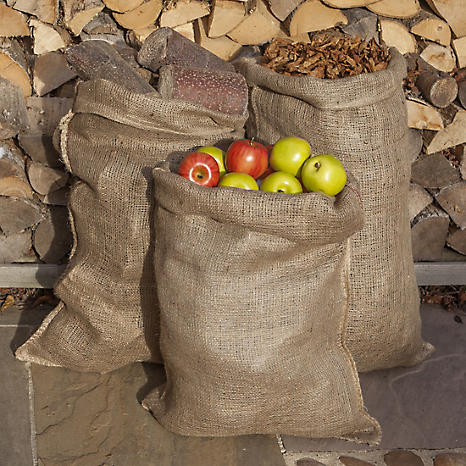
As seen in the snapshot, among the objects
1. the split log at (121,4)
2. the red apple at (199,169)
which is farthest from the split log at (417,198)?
the split log at (121,4)

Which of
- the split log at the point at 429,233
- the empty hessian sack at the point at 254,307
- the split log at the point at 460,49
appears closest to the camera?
the empty hessian sack at the point at 254,307

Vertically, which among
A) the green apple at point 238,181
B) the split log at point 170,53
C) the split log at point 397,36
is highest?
the split log at point 170,53

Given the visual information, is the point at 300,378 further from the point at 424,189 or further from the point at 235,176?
the point at 424,189

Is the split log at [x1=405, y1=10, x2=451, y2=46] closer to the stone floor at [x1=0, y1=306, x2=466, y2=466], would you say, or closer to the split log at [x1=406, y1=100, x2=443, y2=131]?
the split log at [x1=406, y1=100, x2=443, y2=131]

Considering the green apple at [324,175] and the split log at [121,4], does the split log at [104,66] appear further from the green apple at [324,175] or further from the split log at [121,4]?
the green apple at [324,175]

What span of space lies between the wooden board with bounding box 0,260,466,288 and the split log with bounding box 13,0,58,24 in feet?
3.85

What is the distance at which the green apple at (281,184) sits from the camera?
2.24m

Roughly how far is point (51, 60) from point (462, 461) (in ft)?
7.83

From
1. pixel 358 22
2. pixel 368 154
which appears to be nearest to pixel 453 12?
pixel 358 22

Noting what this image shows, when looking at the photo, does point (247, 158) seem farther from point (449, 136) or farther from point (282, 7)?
point (449, 136)

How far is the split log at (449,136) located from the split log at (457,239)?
46 centimetres

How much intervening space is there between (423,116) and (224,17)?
1.00 m

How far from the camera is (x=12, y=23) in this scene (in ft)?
9.50

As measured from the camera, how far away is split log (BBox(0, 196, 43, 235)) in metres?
3.15
